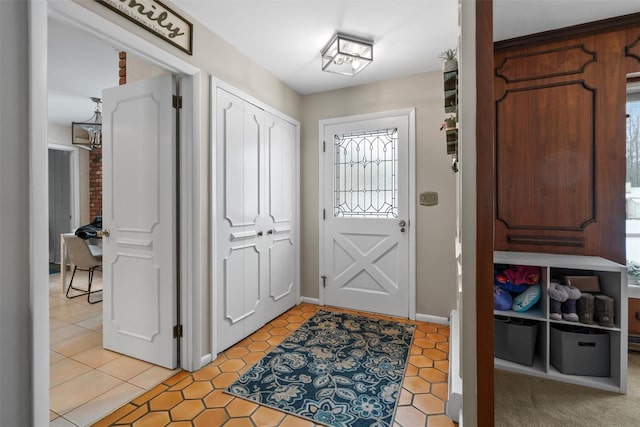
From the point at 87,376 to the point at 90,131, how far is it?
3129mm

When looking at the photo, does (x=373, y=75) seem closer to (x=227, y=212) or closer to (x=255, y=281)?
(x=227, y=212)

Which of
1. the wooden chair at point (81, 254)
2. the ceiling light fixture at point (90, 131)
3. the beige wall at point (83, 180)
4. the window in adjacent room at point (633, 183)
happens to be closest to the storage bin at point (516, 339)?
the window in adjacent room at point (633, 183)

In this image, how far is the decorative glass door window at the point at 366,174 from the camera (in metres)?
3.05

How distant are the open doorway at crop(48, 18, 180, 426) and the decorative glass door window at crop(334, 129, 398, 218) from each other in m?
1.87

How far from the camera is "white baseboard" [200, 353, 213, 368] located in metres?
2.12

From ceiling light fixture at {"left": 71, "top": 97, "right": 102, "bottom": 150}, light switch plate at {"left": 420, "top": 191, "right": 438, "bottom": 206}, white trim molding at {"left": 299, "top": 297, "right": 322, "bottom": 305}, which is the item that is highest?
ceiling light fixture at {"left": 71, "top": 97, "right": 102, "bottom": 150}

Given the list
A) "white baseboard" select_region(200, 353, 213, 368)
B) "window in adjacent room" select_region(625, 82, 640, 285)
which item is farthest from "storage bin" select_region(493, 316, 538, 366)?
"white baseboard" select_region(200, 353, 213, 368)

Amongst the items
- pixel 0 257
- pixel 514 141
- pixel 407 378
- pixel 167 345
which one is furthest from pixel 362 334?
pixel 0 257

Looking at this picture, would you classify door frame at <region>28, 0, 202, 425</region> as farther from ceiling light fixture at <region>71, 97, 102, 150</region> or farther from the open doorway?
ceiling light fixture at <region>71, 97, 102, 150</region>

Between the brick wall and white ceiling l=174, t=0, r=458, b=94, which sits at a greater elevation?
white ceiling l=174, t=0, r=458, b=94

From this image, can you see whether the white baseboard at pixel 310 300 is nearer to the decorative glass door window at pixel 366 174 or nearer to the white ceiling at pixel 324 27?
the decorative glass door window at pixel 366 174

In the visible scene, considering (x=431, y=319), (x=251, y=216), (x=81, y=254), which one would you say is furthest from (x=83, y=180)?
(x=431, y=319)

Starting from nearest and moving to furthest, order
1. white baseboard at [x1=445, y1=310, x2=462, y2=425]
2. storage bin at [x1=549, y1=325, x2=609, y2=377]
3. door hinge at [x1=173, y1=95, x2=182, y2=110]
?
1. white baseboard at [x1=445, y1=310, x2=462, y2=425]
2. storage bin at [x1=549, y1=325, x2=609, y2=377]
3. door hinge at [x1=173, y1=95, x2=182, y2=110]

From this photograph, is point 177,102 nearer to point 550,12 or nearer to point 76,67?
point 76,67
